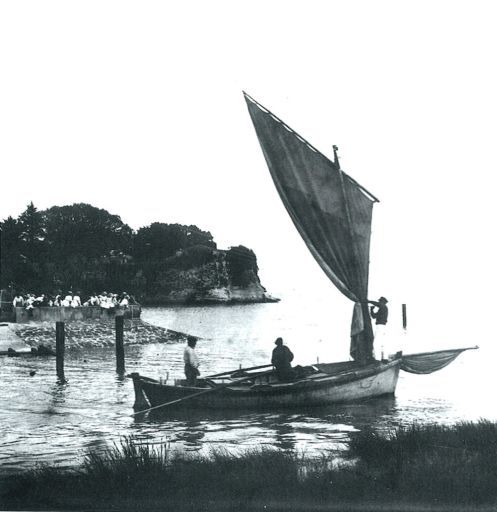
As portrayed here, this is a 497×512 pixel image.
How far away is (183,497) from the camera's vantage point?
295 inches

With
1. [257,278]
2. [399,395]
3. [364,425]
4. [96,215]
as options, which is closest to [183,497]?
[364,425]

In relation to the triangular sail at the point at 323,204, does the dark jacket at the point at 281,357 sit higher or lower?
lower

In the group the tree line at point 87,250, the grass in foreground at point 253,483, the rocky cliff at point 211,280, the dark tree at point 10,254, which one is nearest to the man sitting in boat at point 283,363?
the grass in foreground at point 253,483

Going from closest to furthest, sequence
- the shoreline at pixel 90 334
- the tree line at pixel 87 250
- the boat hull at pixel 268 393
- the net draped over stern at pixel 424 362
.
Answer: the boat hull at pixel 268 393
the net draped over stern at pixel 424 362
the shoreline at pixel 90 334
the tree line at pixel 87 250

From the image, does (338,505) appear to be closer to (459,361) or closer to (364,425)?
(364,425)

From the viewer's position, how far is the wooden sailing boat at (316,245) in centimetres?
1576

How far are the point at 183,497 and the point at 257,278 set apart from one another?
131 metres

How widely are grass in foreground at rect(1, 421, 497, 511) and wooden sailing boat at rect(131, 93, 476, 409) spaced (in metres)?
7.16

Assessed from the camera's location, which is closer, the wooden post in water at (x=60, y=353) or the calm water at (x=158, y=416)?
the calm water at (x=158, y=416)

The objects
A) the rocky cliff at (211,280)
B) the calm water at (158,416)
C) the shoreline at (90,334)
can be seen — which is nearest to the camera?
Result: the calm water at (158,416)

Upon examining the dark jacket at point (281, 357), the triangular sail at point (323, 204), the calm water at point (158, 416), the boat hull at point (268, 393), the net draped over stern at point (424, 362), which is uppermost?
the triangular sail at point (323, 204)

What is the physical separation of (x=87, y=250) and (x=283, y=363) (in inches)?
1855

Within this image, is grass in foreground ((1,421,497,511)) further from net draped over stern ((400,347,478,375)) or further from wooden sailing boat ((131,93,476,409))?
net draped over stern ((400,347,478,375))

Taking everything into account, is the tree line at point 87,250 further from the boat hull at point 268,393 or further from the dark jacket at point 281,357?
the dark jacket at point 281,357
